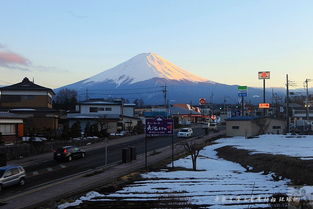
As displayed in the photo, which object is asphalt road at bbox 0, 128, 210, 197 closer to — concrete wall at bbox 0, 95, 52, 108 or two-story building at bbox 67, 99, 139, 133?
concrete wall at bbox 0, 95, 52, 108

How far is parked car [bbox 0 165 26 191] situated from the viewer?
76.4 ft

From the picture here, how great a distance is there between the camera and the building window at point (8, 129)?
48.3m

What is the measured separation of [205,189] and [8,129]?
35.3 metres

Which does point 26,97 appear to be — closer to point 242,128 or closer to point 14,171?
point 242,128

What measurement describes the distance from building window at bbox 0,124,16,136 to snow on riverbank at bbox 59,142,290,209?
87.5ft

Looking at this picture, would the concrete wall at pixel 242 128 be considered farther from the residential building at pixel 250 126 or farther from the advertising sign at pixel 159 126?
the advertising sign at pixel 159 126

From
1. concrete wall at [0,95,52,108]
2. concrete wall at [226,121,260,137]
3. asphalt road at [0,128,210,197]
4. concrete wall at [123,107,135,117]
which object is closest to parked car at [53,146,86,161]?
asphalt road at [0,128,210,197]

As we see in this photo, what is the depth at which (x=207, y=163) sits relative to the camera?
3638 centimetres

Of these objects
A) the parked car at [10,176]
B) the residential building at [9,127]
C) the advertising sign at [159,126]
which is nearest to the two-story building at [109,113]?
the residential building at [9,127]

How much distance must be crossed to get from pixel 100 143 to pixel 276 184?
42.0 metres

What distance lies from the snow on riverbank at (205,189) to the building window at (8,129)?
26.7 meters

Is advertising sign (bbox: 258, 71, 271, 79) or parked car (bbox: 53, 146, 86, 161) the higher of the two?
advertising sign (bbox: 258, 71, 271, 79)

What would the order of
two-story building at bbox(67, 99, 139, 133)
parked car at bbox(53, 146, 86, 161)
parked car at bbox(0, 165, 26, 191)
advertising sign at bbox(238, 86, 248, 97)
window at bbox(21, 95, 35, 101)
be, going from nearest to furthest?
parked car at bbox(0, 165, 26, 191), parked car at bbox(53, 146, 86, 161), window at bbox(21, 95, 35, 101), two-story building at bbox(67, 99, 139, 133), advertising sign at bbox(238, 86, 248, 97)

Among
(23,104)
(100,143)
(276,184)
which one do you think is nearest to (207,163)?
(276,184)
